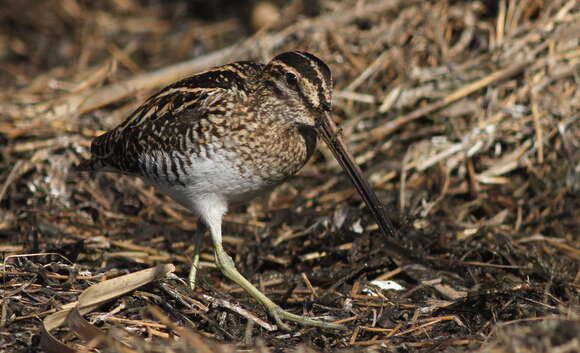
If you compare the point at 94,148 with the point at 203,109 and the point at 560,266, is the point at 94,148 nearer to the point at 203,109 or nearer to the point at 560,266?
the point at 203,109

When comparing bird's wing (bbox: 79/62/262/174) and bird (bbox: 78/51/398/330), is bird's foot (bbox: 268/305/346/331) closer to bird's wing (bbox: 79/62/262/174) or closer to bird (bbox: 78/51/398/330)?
bird (bbox: 78/51/398/330)

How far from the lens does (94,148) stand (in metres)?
4.55

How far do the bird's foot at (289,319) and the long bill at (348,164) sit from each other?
1.96 ft

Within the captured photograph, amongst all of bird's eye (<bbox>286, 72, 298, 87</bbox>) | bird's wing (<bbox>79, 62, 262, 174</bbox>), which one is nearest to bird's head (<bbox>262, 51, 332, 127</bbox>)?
bird's eye (<bbox>286, 72, 298, 87</bbox>)

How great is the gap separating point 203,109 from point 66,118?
213 cm

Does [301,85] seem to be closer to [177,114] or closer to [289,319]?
[177,114]

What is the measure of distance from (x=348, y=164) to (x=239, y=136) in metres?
0.56

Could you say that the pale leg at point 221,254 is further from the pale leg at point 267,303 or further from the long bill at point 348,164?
the long bill at point 348,164

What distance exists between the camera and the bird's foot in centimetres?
362

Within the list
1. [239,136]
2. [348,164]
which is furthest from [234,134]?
[348,164]

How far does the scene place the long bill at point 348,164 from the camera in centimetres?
382

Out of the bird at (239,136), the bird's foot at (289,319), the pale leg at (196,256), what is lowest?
the bird's foot at (289,319)

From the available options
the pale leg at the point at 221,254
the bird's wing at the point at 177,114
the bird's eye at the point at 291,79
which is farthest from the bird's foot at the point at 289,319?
the bird's eye at the point at 291,79

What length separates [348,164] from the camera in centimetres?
388
